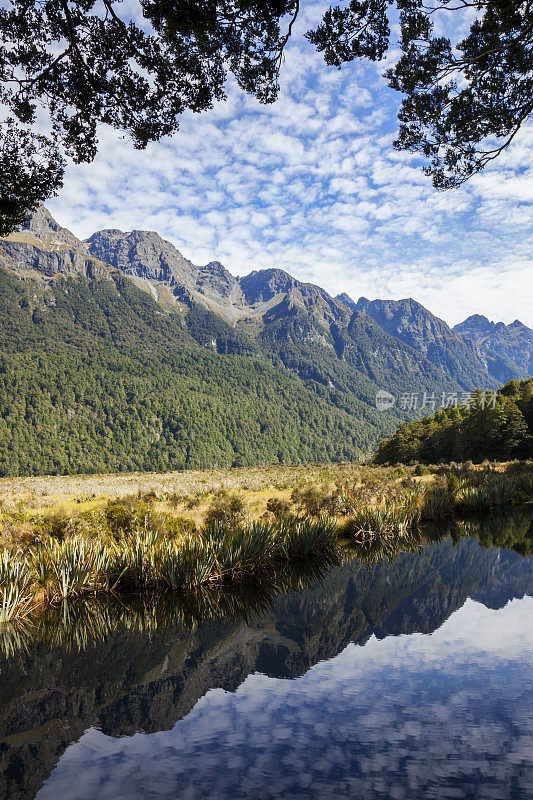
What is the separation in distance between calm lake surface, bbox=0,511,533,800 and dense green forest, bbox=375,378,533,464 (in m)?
32.4

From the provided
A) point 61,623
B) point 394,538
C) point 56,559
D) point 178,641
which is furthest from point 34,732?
point 394,538

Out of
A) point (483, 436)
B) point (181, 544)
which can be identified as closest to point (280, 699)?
point (181, 544)

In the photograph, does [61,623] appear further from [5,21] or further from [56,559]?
[5,21]

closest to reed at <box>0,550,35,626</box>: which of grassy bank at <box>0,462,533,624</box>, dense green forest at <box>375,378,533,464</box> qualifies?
grassy bank at <box>0,462,533,624</box>

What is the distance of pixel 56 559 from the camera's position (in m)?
6.61

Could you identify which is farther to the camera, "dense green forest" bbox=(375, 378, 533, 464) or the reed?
"dense green forest" bbox=(375, 378, 533, 464)

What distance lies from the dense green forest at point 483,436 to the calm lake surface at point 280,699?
3236cm

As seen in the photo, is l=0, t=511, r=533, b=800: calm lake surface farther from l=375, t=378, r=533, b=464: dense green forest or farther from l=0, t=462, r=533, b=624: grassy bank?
l=375, t=378, r=533, b=464: dense green forest

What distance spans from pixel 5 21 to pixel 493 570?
39.9 feet

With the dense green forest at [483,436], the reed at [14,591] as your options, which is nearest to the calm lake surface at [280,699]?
the reed at [14,591]

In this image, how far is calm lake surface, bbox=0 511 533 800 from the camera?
2.64 m

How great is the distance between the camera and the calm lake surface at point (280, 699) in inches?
104

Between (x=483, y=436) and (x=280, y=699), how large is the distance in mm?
37517

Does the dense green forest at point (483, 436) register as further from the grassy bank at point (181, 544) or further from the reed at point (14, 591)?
the reed at point (14, 591)
